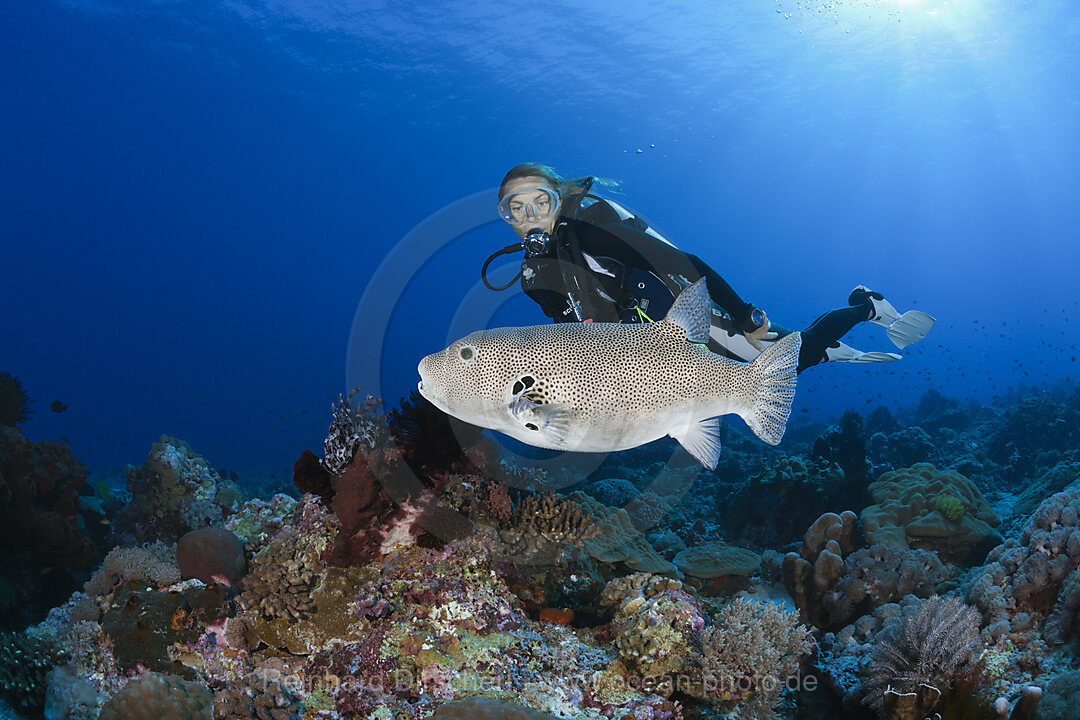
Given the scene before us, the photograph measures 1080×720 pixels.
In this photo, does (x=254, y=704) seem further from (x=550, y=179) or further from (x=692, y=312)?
(x=550, y=179)

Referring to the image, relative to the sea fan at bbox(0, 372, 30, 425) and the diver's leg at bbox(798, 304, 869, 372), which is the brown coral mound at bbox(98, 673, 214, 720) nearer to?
the diver's leg at bbox(798, 304, 869, 372)

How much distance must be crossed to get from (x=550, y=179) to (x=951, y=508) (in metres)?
8.18

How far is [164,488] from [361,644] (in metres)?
7.91

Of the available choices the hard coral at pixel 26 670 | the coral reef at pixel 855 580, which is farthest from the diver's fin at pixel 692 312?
the hard coral at pixel 26 670

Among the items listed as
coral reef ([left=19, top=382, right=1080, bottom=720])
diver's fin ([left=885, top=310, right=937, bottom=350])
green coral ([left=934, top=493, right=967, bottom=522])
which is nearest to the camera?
coral reef ([left=19, top=382, right=1080, bottom=720])

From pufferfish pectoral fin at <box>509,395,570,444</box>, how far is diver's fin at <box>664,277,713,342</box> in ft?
2.39

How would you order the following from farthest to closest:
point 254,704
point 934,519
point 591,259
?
point 934,519
point 254,704
point 591,259

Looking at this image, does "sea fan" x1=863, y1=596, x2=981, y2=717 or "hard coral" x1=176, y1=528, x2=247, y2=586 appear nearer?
"sea fan" x1=863, y1=596, x2=981, y2=717

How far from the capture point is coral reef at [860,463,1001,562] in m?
7.20

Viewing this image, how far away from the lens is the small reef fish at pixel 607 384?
5.97 ft

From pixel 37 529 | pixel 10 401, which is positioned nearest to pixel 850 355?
pixel 37 529

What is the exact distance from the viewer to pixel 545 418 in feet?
5.47

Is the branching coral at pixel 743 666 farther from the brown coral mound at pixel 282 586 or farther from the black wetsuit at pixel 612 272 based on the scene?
the brown coral mound at pixel 282 586

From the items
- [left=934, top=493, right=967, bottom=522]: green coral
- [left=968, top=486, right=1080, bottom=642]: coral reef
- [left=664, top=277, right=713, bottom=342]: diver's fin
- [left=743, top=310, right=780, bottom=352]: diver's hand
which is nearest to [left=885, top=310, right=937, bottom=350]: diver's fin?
[left=968, top=486, right=1080, bottom=642]: coral reef
